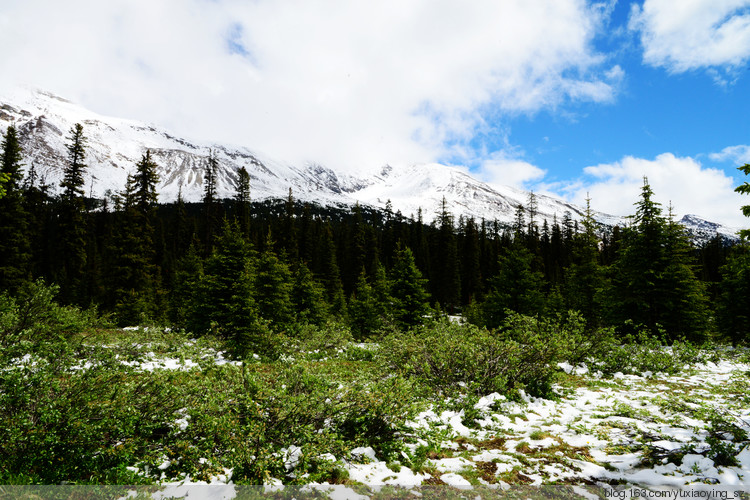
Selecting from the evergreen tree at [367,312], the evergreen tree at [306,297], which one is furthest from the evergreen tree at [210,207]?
the evergreen tree at [367,312]

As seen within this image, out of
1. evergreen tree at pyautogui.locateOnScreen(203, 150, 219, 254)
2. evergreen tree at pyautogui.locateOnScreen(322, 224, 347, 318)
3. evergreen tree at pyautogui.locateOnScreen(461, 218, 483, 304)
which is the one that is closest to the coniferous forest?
evergreen tree at pyautogui.locateOnScreen(203, 150, 219, 254)

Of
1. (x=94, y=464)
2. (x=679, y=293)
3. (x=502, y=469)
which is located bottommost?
(x=502, y=469)

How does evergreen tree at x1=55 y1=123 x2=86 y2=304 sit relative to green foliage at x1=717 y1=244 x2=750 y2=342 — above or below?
above

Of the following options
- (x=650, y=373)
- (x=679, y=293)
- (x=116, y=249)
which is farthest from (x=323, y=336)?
(x=116, y=249)

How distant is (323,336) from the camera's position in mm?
15953

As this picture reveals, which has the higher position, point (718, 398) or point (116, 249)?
point (116, 249)

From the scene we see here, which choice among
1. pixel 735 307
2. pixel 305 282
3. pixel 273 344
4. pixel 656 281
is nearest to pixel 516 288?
pixel 656 281

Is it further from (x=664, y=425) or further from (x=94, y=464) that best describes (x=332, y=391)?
(x=664, y=425)

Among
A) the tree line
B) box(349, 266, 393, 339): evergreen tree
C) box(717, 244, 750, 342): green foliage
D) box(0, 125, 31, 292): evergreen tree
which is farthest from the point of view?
box(0, 125, 31, 292): evergreen tree

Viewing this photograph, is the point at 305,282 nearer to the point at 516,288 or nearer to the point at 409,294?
the point at 409,294

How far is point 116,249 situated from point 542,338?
29861 millimetres

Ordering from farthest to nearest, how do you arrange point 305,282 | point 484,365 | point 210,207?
1. point 210,207
2. point 305,282
3. point 484,365

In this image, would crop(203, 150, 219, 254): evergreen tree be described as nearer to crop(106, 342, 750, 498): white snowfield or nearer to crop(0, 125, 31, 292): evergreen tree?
crop(0, 125, 31, 292): evergreen tree

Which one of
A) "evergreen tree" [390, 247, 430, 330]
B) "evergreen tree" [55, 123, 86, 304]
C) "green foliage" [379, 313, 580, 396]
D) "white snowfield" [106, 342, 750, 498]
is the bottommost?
"white snowfield" [106, 342, 750, 498]
